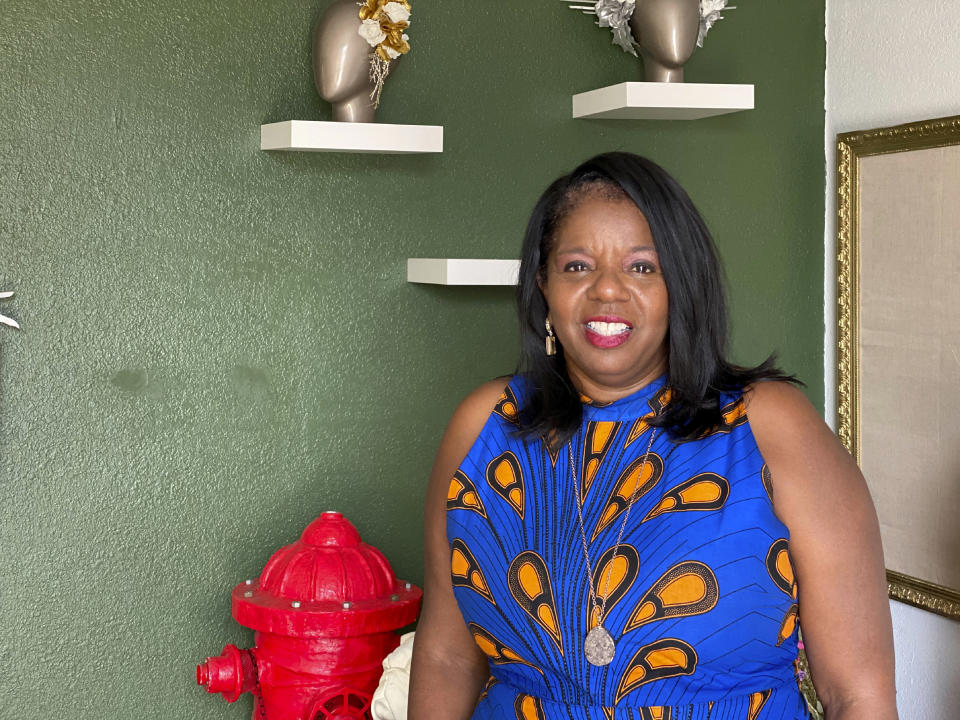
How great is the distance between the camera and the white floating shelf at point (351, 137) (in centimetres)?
238

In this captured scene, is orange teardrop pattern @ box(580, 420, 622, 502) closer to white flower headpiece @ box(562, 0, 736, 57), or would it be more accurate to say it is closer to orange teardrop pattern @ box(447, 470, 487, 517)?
orange teardrop pattern @ box(447, 470, 487, 517)

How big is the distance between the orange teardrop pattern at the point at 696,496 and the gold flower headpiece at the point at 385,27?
46.8 inches

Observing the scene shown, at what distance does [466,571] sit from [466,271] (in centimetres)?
88

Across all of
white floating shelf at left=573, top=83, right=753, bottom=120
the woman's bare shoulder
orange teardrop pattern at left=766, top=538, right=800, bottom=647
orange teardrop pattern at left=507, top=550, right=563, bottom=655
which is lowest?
orange teardrop pattern at left=507, top=550, right=563, bottom=655

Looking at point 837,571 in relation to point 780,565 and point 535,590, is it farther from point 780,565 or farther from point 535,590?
point 535,590

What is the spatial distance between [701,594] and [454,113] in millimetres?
1441

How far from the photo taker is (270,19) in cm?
251

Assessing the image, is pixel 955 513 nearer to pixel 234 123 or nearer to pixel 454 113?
pixel 454 113

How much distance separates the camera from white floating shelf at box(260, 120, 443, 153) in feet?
7.80

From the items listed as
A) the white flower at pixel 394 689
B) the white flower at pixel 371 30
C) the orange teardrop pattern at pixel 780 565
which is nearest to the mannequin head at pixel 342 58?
the white flower at pixel 371 30

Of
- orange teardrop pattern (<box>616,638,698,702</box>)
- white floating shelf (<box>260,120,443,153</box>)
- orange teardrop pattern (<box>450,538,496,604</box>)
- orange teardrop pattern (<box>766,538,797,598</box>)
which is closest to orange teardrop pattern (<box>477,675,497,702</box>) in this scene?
orange teardrop pattern (<box>450,538,496,604</box>)

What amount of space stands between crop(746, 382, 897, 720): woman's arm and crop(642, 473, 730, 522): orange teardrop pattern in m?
0.08

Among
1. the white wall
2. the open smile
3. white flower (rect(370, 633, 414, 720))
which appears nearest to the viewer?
the open smile

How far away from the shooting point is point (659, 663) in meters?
1.60
